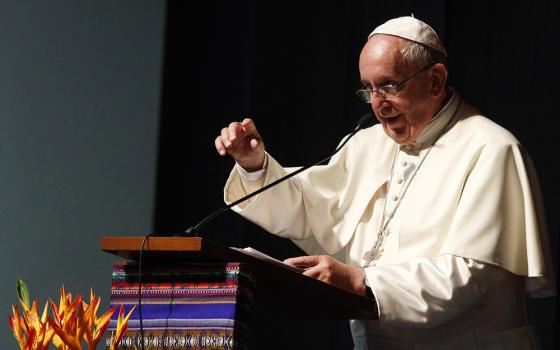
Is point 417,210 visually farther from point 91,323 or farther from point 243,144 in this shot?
point 91,323

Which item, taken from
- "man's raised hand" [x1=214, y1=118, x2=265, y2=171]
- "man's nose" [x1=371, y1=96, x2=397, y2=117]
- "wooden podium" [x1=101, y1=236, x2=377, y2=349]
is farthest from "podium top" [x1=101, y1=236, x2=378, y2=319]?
"man's nose" [x1=371, y1=96, x2=397, y2=117]

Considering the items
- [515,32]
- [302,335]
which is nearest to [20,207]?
[302,335]

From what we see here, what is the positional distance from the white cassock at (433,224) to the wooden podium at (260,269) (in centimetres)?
20

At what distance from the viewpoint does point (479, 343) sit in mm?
3131

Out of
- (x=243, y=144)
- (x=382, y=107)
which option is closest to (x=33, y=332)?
(x=243, y=144)

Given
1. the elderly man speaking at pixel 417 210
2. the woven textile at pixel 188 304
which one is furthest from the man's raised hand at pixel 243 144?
the woven textile at pixel 188 304

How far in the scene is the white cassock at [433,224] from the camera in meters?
2.92

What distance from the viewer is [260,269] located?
2371 mm

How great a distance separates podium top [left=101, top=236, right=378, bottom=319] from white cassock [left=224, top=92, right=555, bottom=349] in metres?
0.16

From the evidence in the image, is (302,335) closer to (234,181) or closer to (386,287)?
(234,181)

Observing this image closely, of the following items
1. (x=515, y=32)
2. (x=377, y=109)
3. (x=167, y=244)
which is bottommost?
(x=167, y=244)

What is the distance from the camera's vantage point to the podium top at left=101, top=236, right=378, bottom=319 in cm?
225

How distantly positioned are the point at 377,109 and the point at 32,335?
5.29 ft

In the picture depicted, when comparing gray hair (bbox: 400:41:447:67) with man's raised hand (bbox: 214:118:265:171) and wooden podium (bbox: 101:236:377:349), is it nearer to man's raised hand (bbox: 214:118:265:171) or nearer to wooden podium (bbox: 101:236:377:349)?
man's raised hand (bbox: 214:118:265:171)
